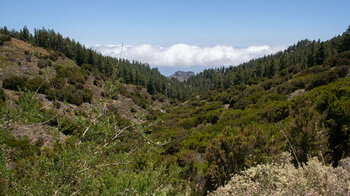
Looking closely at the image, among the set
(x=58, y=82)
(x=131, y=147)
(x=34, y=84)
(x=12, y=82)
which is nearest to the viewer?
(x=131, y=147)

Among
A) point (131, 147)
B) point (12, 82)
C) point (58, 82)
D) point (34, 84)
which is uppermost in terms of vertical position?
point (58, 82)

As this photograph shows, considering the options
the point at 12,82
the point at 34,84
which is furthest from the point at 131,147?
the point at 12,82

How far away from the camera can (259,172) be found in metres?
3.26

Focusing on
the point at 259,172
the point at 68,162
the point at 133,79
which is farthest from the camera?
the point at 133,79

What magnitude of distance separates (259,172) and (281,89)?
1703 centimetres

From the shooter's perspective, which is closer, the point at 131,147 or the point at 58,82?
the point at 131,147

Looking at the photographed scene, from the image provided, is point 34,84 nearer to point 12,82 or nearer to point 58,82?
point 12,82

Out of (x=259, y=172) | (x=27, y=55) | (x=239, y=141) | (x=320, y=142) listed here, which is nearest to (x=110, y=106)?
Answer: (x=259, y=172)

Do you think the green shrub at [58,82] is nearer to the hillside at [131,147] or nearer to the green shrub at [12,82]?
the green shrub at [12,82]

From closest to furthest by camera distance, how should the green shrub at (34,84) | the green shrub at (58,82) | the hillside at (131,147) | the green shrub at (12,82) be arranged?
the hillside at (131,147) < the green shrub at (34,84) < the green shrub at (12,82) < the green shrub at (58,82)

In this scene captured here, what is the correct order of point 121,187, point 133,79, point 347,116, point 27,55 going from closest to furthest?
point 121,187 < point 347,116 < point 27,55 < point 133,79

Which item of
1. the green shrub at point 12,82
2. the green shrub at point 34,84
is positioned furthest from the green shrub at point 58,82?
the green shrub at point 12,82

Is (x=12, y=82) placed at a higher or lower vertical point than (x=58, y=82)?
lower

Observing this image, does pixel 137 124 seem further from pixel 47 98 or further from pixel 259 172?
pixel 47 98
